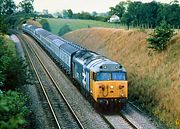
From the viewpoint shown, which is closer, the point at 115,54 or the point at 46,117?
the point at 46,117

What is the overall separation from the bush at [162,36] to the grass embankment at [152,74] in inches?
25.3

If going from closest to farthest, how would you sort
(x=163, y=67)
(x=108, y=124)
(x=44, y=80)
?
1. (x=108, y=124)
2. (x=163, y=67)
3. (x=44, y=80)

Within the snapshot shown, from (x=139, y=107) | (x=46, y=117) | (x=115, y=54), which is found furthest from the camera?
(x=115, y=54)

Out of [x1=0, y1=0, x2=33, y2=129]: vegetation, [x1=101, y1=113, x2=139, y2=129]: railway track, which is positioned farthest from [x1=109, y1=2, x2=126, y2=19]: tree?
[x1=101, y1=113, x2=139, y2=129]: railway track

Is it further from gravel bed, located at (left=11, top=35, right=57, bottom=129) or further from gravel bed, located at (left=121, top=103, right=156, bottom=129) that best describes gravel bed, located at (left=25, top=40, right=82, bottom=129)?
gravel bed, located at (left=121, top=103, right=156, bottom=129)

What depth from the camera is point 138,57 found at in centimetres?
3669

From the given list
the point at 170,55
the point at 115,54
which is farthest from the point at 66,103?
the point at 115,54

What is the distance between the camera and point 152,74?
29.3 m

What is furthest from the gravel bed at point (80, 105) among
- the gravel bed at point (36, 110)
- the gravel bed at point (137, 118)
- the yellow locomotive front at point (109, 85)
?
the gravel bed at point (36, 110)

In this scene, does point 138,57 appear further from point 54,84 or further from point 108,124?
point 108,124

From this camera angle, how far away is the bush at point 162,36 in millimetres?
32062

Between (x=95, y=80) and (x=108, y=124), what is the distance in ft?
10.4

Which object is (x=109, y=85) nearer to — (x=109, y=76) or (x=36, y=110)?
(x=109, y=76)

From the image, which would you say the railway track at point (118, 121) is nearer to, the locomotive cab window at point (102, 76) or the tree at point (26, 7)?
the locomotive cab window at point (102, 76)
